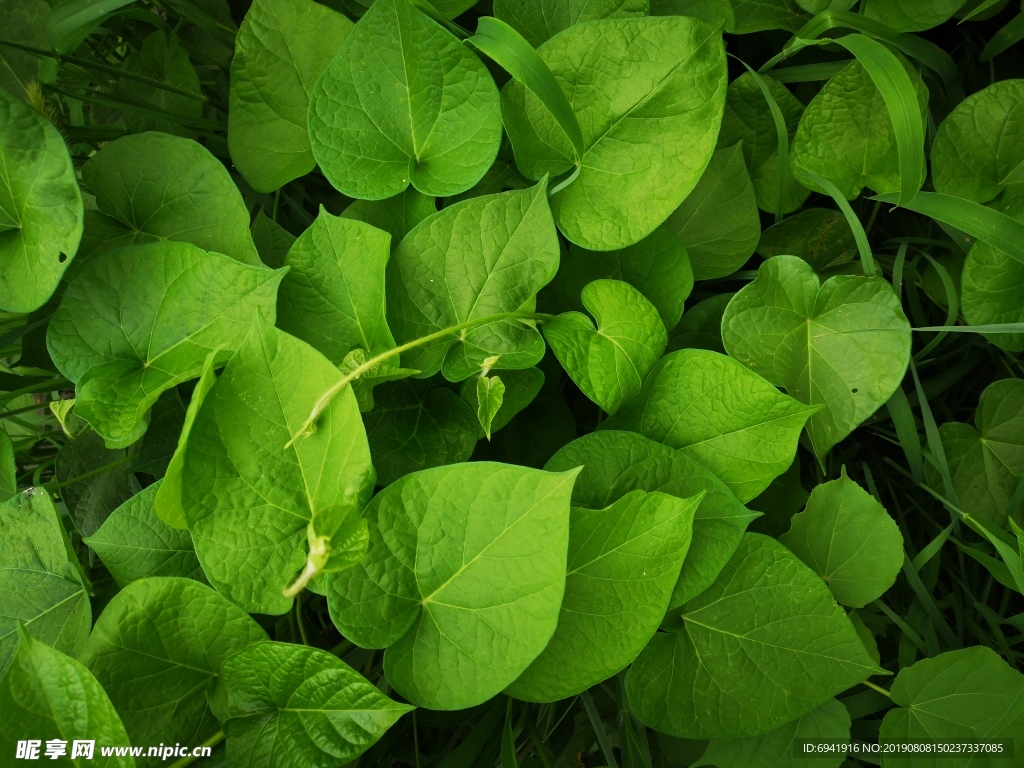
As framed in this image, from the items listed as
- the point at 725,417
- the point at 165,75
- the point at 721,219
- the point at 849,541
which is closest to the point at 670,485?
the point at 725,417

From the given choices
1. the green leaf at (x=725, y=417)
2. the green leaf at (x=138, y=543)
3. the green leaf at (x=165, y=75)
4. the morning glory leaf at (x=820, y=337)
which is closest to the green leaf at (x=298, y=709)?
the green leaf at (x=138, y=543)

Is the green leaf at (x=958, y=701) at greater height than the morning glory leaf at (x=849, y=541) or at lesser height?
lesser

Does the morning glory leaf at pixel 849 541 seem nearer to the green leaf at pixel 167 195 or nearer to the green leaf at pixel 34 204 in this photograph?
the green leaf at pixel 167 195

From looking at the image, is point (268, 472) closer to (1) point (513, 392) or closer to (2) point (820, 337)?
(1) point (513, 392)

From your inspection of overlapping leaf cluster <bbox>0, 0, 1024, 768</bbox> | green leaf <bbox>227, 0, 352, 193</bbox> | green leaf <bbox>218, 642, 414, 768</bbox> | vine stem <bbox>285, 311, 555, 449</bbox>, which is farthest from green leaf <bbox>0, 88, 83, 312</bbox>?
green leaf <bbox>218, 642, 414, 768</bbox>

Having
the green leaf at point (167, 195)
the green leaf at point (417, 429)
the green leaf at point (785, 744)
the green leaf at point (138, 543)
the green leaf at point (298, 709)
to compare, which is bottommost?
the green leaf at point (785, 744)

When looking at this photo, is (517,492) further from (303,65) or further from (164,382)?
(303,65)
